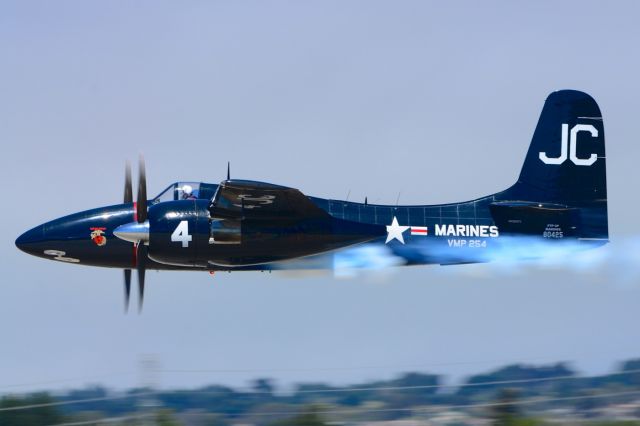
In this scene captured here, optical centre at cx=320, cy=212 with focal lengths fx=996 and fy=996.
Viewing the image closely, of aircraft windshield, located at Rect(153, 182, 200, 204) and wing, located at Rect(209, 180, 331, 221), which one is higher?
aircraft windshield, located at Rect(153, 182, 200, 204)

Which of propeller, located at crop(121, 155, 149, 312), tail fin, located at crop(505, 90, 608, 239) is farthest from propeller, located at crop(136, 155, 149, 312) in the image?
tail fin, located at crop(505, 90, 608, 239)

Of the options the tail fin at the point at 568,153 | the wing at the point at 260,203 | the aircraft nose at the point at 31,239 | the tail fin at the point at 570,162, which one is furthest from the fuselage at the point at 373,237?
the tail fin at the point at 568,153

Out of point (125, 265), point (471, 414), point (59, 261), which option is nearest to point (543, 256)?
point (471, 414)

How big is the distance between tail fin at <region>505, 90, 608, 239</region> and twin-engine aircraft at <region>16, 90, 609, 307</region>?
1.1 inches

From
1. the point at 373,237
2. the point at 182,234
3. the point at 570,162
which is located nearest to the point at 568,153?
the point at 570,162

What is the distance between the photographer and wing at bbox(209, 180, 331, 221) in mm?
22594

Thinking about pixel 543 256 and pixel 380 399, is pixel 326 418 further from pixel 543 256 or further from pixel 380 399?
pixel 543 256

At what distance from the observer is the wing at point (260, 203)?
74.1 ft

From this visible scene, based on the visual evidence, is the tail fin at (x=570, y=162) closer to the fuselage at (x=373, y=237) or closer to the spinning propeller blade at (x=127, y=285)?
the fuselage at (x=373, y=237)

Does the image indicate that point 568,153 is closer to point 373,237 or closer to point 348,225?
point 373,237

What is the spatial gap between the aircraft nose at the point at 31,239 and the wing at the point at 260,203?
4522mm

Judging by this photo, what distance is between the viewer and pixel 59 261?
25.0 metres

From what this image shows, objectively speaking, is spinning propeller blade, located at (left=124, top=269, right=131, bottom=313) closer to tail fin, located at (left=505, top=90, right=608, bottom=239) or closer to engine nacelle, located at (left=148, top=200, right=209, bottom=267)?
engine nacelle, located at (left=148, top=200, right=209, bottom=267)

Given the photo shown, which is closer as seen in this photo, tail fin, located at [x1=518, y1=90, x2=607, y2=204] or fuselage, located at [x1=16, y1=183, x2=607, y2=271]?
fuselage, located at [x1=16, y1=183, x2=607, y2=271]
